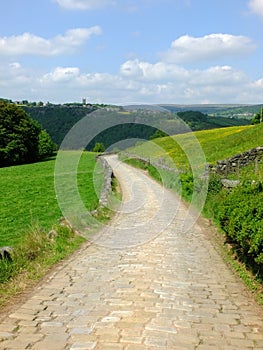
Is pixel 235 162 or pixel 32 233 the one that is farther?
pixel 235 162

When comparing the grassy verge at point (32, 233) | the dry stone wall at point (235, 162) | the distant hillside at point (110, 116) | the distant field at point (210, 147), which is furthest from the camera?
the distant field at point (210, 147)

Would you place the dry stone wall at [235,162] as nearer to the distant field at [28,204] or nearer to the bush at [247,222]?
the distant field at [28,204]

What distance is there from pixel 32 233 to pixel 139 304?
4913 mm

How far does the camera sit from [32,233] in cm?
1034

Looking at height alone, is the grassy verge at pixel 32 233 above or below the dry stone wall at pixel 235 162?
below

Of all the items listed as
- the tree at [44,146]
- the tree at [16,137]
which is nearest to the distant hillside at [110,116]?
the tree at [44,146]

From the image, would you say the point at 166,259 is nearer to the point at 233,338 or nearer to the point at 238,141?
the point at 233,338

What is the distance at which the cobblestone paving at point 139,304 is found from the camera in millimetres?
5020

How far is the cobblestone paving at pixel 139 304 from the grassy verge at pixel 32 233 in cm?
46

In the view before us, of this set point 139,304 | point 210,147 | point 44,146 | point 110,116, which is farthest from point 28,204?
point 44,146

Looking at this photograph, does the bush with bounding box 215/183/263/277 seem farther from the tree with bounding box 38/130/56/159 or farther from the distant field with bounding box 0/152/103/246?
the tree with bounding box 38/130/56/159

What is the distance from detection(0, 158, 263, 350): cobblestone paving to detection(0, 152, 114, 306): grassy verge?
1.51 ft

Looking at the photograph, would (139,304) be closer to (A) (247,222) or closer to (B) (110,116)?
(A) (247,222)

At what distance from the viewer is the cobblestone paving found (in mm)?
5020
